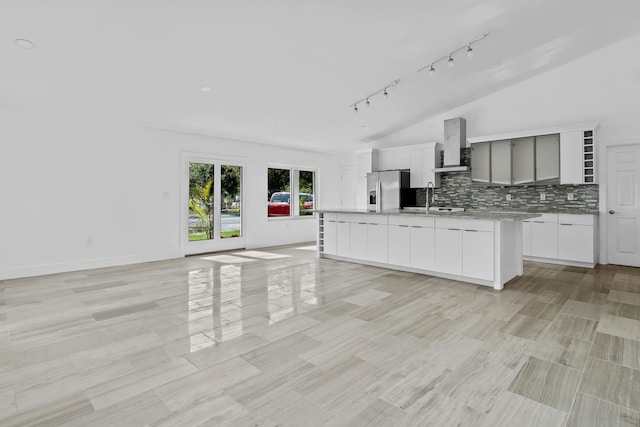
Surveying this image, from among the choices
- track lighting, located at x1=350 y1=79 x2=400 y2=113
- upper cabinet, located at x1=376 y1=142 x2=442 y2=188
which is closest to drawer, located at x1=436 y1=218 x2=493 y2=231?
track lighting, located at x1=350 y1=79 x2=400 y2=113

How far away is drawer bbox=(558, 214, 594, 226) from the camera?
5.57 m

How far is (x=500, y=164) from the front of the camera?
6.70 m

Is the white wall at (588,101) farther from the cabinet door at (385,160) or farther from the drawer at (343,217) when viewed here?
the drawer at (343,217)

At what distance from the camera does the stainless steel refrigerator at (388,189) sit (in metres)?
7.96

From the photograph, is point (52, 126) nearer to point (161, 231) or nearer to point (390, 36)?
point (161, 231)

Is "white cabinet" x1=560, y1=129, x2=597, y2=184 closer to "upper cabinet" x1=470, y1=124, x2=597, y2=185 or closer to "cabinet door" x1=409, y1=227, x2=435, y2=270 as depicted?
"upper cabinet" x1=470, y1=124, x2=597, y2=185

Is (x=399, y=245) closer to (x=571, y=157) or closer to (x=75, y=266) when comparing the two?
(x=571, y=157)

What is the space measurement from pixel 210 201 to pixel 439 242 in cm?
484

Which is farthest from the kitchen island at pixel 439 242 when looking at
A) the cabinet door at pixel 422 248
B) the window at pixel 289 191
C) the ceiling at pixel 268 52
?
the window at pixel 289 191

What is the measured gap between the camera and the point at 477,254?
14.3 ft

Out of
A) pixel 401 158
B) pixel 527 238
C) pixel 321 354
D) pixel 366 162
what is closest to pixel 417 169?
pixel 401 158

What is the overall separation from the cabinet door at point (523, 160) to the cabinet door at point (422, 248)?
2885mm

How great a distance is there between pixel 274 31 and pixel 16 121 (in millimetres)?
4221

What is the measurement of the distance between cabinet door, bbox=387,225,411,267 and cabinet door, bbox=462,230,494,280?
86cm
